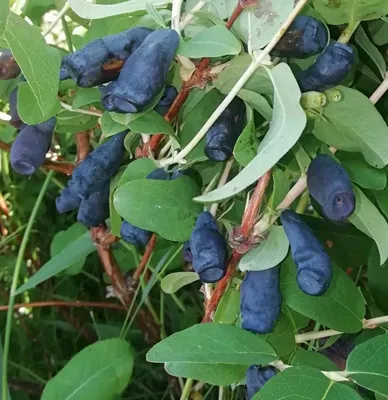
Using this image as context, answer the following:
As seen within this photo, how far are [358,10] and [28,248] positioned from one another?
2.60 ft

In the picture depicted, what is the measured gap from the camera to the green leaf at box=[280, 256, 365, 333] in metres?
0.56

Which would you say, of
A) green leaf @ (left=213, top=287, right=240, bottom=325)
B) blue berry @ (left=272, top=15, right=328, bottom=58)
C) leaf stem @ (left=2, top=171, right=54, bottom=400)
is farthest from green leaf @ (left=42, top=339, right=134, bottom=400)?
blue berry @ (left=272, top=15, right=328, bottom=58)

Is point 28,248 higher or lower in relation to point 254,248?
lower

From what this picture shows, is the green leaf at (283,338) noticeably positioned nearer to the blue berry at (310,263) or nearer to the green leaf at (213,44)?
the blue berry at (310,263)

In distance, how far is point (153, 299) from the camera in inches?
43.8

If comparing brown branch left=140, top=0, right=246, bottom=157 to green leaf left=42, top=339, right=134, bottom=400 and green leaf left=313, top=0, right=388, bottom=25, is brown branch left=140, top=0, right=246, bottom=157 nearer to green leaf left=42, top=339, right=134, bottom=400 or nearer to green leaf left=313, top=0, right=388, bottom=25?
green leaf left=313, top=0, right=388, bottom=25

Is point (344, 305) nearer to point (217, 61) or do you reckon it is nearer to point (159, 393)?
point (217, 61)

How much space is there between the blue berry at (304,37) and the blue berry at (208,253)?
14 cm

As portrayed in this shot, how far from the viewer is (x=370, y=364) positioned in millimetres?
514

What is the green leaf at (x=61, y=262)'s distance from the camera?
0.80 meters

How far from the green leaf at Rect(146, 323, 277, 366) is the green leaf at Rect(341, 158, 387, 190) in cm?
14

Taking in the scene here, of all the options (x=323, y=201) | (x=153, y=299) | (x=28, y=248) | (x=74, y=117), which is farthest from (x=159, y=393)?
(x=323, y=201)

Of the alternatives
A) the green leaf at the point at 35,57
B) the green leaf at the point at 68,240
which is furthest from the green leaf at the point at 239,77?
the green leaf at the point at 68,240

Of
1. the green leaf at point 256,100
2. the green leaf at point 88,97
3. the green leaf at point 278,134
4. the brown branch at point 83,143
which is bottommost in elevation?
the brown branch at point 83,143
